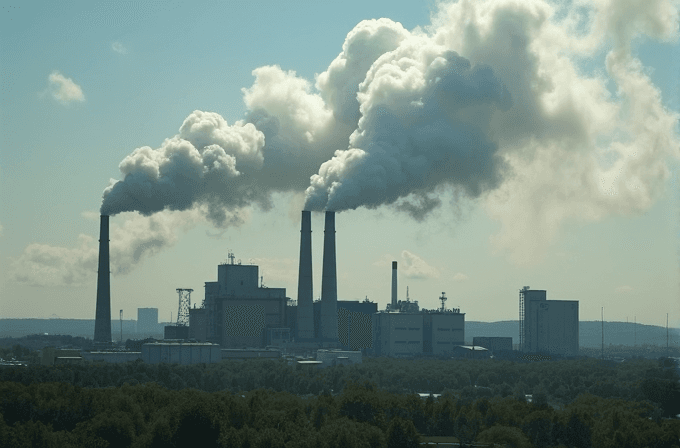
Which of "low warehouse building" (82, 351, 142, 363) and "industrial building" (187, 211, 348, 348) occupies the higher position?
"industrial building" (187, 211, 348, 348)

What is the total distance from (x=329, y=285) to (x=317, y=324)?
54.5 ft

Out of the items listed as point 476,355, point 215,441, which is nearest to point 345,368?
point 476,355

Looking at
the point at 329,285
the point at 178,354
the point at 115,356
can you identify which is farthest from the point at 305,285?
the point at 115,356

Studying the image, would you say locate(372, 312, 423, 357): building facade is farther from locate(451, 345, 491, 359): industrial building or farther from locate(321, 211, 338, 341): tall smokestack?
locate(321, 211, 338, 341): tall smokestack

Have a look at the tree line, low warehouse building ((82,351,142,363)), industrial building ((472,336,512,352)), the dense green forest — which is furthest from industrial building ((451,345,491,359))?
the tree line

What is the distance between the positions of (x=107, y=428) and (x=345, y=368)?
198 feet

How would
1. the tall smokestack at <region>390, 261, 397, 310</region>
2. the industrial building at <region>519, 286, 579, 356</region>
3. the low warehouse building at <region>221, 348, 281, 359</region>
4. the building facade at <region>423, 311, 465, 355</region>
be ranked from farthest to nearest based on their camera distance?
the industrial building at <region>519, 286, 579, 356</region>, the tall smokestack at <region>390, 261, 397, 310</region>, the building facade at <region>423, 311, 465, 355</region>, the low warehouse building at <region>221, 348, 281, 359</region>

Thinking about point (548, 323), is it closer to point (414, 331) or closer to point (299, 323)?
point (414, 331)

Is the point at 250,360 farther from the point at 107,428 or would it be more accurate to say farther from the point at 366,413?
the point at 107,428

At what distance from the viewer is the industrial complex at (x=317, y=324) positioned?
125250 millimetres

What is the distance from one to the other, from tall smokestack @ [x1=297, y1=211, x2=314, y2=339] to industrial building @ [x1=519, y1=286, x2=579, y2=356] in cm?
4338

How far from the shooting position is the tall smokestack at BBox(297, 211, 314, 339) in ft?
402

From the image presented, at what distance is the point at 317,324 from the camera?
140 meters

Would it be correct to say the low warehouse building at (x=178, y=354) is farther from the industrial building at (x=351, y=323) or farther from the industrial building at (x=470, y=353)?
the industrial building at (x=470, y=353)
